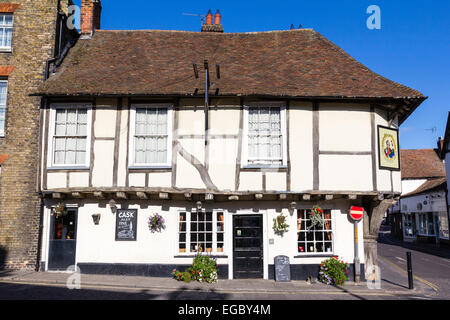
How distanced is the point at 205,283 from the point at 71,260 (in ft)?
14.5

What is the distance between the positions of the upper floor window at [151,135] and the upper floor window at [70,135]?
1.47m

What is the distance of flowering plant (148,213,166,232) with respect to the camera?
11609mm

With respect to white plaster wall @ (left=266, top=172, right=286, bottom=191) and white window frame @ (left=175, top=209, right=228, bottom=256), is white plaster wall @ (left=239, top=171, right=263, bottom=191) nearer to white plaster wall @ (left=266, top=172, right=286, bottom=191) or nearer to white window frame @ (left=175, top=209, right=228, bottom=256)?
white plaster wall @ (left=266, top=172, right=286, bottom=191)

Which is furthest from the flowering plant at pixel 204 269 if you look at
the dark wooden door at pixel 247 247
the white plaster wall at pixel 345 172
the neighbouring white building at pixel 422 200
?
the neighbouring white building at pixel 422 200

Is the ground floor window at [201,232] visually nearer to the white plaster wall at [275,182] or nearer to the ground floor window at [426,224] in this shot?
the white plaster wall at [275,182]

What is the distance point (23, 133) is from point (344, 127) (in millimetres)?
10512

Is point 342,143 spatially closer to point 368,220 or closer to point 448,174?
point 368,220

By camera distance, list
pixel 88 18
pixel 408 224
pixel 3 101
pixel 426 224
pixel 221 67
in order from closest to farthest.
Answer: pixel 3 101 → pixel 221 67 → pixel 88 18 → pixel 426 224 → pixel 408 224

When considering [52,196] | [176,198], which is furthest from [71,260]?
[176,198]

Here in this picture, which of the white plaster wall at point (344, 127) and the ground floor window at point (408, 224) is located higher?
the white plaster wall at point (344, 127)

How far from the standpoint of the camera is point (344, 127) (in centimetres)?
1170

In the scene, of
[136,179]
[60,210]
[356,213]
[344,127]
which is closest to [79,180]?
[60,210]

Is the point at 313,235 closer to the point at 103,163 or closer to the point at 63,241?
the point at 103,163

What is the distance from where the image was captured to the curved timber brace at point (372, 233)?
38.1 feet
